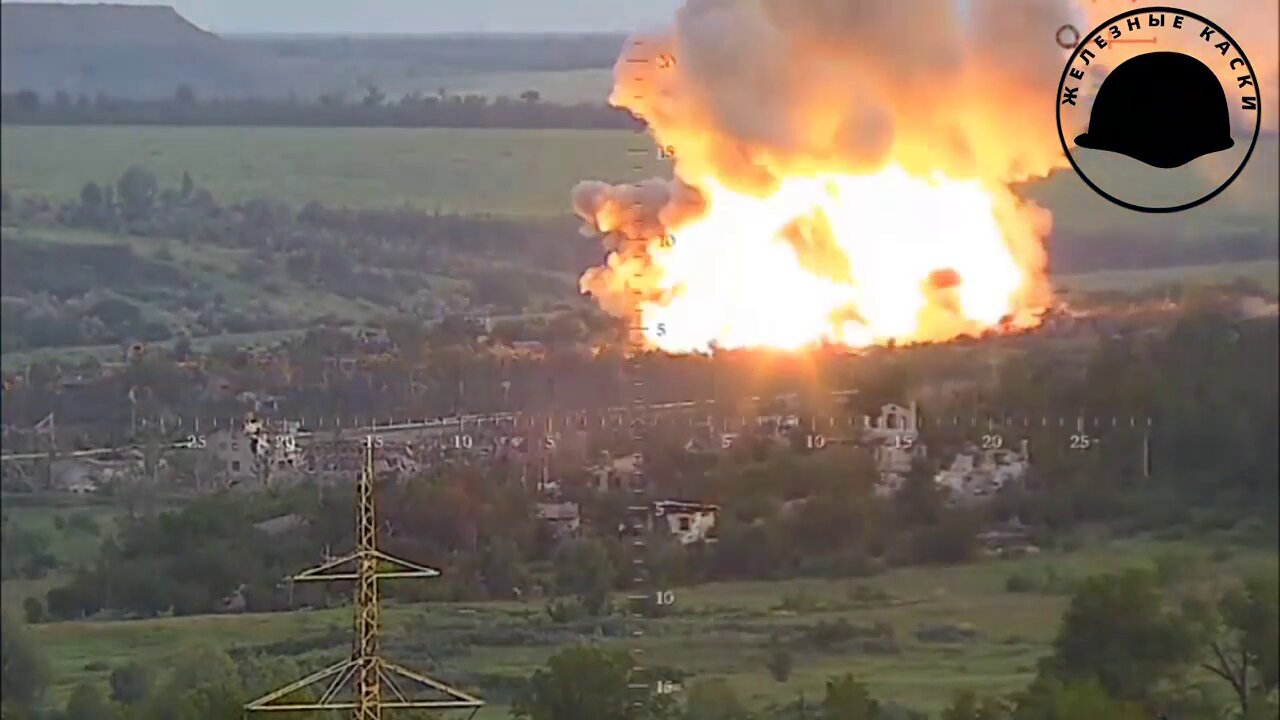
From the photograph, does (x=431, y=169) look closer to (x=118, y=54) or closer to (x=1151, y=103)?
(x=118, y=54)

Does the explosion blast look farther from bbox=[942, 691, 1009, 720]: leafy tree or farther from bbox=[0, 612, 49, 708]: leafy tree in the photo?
bbox=[0, 612, 49, 708]: leafy tree

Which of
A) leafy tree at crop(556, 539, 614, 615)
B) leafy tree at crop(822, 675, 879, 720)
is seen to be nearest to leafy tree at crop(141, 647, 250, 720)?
leafy tree at crop(556, 539, 614, 615)

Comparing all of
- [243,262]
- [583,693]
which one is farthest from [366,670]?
[243,262]

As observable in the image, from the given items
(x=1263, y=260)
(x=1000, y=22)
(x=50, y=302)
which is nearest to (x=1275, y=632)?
(x=1263, y=260)

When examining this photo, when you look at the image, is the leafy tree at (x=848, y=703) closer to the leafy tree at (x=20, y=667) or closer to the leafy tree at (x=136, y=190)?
the leafy tree at (x=20, y=667)

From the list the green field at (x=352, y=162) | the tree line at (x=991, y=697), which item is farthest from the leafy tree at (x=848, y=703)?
the green field at (x=352, y=162)

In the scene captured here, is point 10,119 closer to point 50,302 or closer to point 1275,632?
point 50,302
